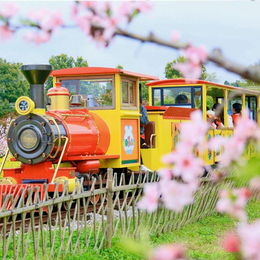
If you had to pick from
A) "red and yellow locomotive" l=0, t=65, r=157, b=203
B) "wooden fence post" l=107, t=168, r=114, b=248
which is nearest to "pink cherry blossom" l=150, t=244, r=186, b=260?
"wooden fence post" l=107, t=168, r=114, b=248

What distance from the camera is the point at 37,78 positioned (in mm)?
8453

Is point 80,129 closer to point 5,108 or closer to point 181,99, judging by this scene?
point 181,99

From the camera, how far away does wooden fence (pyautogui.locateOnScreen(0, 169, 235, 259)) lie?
505 cm

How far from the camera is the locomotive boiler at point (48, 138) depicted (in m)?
8.24

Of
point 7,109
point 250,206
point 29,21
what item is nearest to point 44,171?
point 250,206

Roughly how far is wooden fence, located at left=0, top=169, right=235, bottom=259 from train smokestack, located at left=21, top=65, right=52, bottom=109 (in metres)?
1.86

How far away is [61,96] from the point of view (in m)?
8.82

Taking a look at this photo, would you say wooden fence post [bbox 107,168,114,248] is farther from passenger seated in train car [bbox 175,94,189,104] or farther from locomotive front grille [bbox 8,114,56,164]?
passenger seated in train car [bbox 175,94,189,104]

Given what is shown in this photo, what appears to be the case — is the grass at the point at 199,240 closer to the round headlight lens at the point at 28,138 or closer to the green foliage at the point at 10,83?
the round headlight lens at the point at 28,138

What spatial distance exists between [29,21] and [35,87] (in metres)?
7.30

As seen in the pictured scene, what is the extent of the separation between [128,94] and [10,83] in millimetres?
24936

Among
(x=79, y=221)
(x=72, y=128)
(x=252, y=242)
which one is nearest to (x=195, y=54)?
(x=252, y=242)

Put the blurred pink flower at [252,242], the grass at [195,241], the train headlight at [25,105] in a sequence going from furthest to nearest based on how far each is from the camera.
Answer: the train headlight at [25,105]
the grass at [195,241]
the blurred pink flower at [252,242]

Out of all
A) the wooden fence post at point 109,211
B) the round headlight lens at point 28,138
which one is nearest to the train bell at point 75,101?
the round headlight lens at point 28,138
